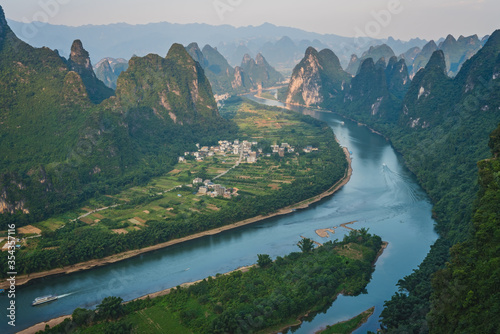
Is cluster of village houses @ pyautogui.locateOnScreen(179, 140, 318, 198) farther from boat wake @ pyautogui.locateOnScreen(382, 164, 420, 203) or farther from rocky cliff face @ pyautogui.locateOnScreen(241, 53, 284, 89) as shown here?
rocky cliff face @ pyautogui.locateOnScreen(241, 53, 284, 89)

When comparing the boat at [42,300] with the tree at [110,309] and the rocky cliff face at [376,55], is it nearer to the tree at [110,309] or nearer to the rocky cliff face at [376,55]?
the tree at [110,309]

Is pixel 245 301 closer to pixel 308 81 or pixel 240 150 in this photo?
pixel 240 150

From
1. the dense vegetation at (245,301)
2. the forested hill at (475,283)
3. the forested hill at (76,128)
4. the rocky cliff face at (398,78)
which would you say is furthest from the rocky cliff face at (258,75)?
the forested hill at (475,283)

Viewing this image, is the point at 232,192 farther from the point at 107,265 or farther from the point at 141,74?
the point at 141,74

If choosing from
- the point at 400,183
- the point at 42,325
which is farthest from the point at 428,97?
the point at 42,325

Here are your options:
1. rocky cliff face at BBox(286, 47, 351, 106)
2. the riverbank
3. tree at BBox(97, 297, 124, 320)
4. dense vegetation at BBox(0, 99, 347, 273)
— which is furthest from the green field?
rocky cliff face at BBox(286, 47, 351, 106)
